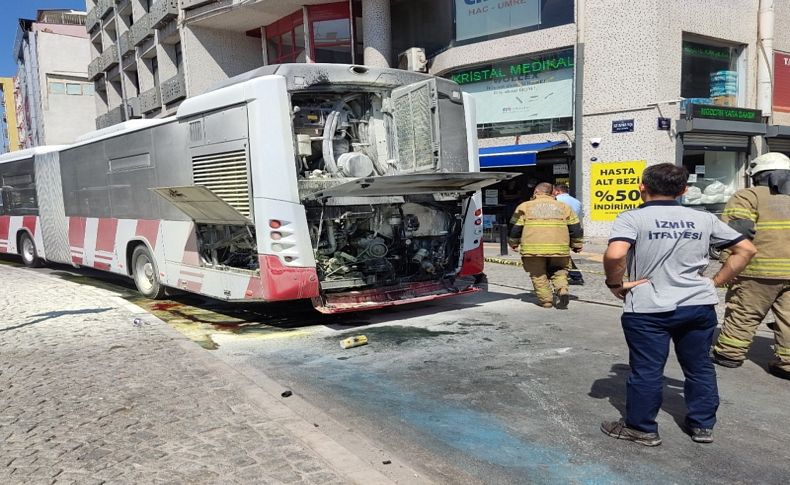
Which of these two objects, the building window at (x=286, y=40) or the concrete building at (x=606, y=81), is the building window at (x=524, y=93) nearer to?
the concrete building at (x=606, y=81)

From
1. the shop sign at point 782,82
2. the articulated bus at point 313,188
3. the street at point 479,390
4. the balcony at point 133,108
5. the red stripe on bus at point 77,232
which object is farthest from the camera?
the balcony at point 133,108

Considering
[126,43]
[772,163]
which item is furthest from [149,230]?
[126,43]

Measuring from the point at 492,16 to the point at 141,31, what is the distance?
1966cm

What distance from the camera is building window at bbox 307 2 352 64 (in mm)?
20703

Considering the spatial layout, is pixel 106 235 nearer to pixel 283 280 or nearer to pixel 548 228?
pixel 283 280

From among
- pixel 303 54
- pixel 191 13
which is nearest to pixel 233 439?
pixel 303 54

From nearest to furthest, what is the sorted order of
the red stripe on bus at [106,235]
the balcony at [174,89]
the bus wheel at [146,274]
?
the bus wheel at [146,274] → the red stripe on bus at [106,235] → the balcony at [174,89]

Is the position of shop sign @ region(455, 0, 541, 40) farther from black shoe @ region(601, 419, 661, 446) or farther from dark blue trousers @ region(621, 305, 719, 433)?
black shoe @ region(601, 419, 661, 446)

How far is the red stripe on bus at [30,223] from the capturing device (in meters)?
12.9

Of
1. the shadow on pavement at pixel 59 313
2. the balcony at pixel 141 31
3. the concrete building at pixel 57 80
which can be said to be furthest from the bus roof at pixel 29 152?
the concrete building at pixel 57 80

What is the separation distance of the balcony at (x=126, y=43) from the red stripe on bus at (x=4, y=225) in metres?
19.1

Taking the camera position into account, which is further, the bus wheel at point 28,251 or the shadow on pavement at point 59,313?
the bus wheel at point 28,251

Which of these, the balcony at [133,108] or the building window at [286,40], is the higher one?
the building window at [286,40]

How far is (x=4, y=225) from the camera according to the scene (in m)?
14.4
